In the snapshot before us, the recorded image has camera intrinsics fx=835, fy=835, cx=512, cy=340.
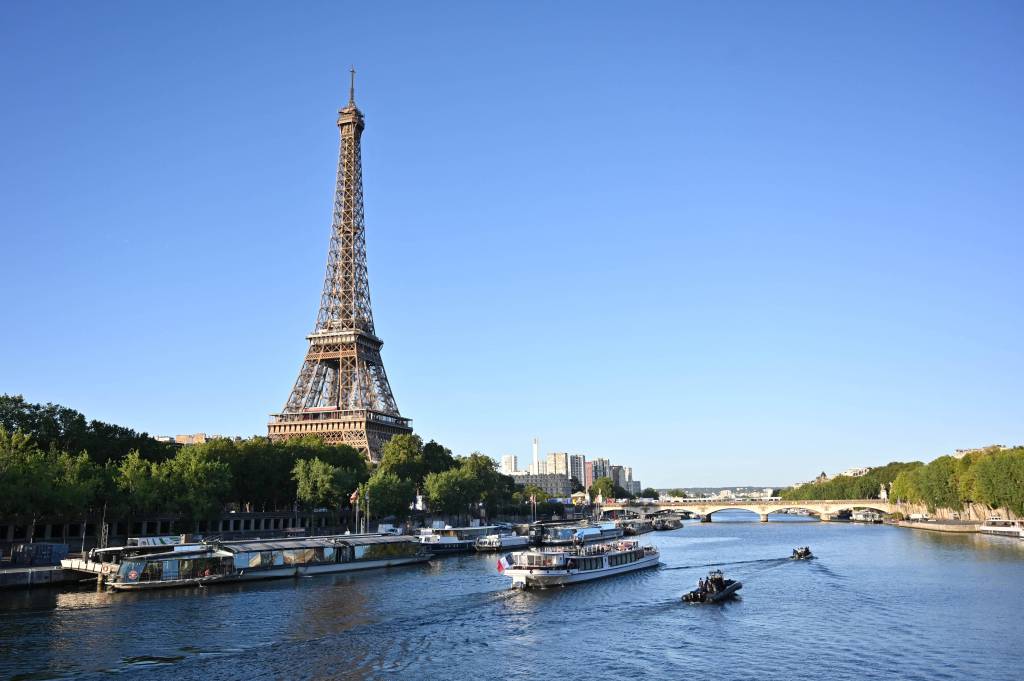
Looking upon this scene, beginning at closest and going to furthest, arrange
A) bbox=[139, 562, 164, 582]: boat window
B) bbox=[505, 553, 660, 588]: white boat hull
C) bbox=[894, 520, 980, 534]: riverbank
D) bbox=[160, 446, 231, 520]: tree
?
bbox=[139, 562, 164, 582]: boat window
bbox=[505, 553, 660, 588]: white boat hull
bbox=[160, 446, 231, 520]: tree
bbox=[894, 520, 980, 534]: riverbank

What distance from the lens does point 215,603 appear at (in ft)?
189

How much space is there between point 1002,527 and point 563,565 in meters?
81.2

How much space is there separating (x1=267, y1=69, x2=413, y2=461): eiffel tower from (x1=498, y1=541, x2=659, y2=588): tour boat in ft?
229

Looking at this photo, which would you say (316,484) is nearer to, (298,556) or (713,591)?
(298,556)

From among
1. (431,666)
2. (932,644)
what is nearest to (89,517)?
(431,666)

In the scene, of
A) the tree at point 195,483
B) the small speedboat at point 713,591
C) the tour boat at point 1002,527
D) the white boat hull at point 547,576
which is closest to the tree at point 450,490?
the tree at point 195,483

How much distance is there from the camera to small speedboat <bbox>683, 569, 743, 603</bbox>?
202 feet

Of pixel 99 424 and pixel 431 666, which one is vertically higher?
pixel 99 424

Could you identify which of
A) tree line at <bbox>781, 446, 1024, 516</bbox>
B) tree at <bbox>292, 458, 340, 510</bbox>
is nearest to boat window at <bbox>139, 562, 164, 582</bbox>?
tree at <bbox>292, 458, 340, 510</bbox>

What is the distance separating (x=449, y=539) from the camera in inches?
4311

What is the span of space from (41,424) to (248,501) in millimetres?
31666

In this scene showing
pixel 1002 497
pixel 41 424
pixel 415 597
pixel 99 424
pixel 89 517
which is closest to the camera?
pixel 415 597

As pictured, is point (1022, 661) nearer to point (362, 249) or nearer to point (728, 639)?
point (728, 639)

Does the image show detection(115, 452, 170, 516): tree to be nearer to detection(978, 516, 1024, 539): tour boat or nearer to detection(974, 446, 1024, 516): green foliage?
detection(978, 516, 1024, 539): tour boat
